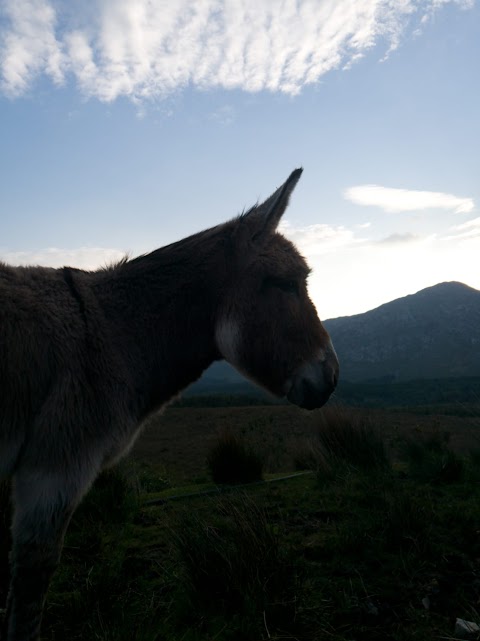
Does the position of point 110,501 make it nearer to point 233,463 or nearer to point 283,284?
point 233,463

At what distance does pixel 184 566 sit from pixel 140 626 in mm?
582

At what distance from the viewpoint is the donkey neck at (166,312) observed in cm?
292

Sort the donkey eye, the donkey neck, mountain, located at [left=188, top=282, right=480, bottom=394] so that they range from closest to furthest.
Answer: the donkey neck → the donkey eye → mountain, located at [left=188, top=282, right=480, bottom=394]

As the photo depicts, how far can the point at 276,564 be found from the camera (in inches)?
124

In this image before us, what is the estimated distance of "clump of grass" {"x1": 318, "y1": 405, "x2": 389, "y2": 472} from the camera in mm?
7026

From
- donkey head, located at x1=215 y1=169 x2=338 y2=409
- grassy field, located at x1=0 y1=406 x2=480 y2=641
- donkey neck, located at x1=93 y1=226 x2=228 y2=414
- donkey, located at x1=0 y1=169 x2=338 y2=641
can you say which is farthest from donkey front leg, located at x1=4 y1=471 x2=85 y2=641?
donkey head, located at x1=215 y1=169 x2=338 y2=409

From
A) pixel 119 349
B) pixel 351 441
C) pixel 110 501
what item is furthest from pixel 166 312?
pixel 351 441

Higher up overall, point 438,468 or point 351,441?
point 351,441

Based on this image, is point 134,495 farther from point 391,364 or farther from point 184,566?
point 391,364

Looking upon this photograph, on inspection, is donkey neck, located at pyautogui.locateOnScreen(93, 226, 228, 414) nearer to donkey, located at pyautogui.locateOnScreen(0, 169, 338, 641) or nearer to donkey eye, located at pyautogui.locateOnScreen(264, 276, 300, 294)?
donkey, located at pyautogui.locateOnScreen(0, 169, 338, 641)

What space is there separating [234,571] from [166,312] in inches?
72.8

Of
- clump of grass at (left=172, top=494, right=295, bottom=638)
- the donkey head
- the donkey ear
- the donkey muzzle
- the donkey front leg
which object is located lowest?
clump of grass at (left=172, top=494, right=295, bottom=638)

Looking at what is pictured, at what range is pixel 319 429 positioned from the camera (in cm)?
815

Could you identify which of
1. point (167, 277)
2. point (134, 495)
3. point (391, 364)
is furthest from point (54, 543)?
point (391, 364)
